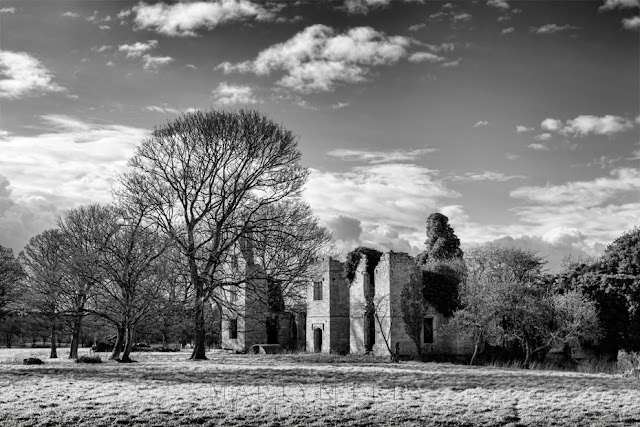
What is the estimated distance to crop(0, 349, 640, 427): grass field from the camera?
14.1 meters

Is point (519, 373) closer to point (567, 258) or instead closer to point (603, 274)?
point (603, 274)

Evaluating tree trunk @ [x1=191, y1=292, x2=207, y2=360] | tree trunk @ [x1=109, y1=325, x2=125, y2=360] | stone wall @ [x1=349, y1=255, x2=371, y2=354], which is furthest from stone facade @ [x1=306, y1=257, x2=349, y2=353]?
tree trunk @ [x1=109, y1=325, x2=125, y2=360]

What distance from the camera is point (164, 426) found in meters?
13.3

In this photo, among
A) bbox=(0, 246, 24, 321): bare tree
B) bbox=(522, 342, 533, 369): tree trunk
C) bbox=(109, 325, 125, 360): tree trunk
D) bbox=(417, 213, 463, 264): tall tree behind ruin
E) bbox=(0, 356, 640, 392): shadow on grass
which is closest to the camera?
bbox=(0, 356, 640, 392): shadow on grass

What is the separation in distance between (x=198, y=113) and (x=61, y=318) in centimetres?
1654

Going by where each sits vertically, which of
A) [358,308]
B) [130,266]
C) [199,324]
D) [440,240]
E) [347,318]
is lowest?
[199,324]

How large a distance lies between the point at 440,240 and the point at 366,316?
7.78 m

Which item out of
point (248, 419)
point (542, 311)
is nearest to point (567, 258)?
point (542, 311)

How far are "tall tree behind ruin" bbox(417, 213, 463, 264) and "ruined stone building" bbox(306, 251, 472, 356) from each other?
192 inches

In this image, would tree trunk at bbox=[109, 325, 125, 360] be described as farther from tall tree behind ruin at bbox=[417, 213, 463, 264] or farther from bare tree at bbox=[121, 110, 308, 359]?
tall tree behind ruin at bbox=[417, 213, 463, 264]

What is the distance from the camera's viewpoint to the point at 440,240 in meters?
40.0

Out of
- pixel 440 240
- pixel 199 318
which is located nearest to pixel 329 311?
pixel 440 240

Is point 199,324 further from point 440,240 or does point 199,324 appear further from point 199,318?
A: point 440,240

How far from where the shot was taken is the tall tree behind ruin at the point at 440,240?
3988cm
